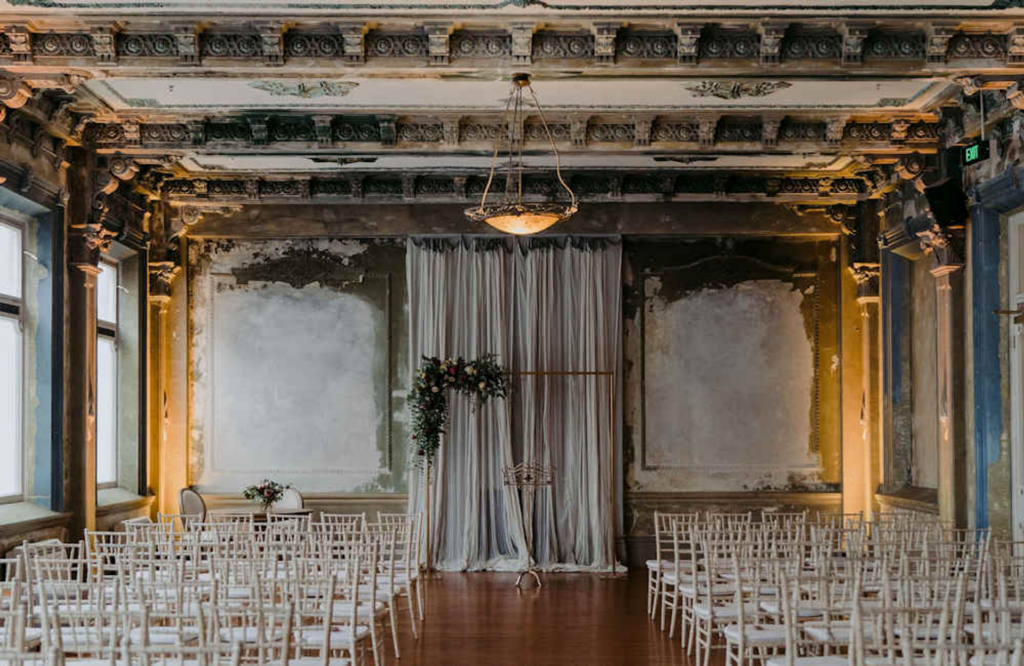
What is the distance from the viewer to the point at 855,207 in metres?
13.7

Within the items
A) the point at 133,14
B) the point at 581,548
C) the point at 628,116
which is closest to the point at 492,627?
the point at 581,548

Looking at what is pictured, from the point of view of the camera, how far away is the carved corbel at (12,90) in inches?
330

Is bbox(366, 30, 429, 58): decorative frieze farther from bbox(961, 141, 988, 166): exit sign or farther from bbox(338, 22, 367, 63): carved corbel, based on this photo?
bbox(961, 141, 988, 166): exit sign

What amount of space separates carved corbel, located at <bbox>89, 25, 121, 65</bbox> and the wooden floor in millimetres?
4801

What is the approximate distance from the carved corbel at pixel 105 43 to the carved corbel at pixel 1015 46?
20.8 feet

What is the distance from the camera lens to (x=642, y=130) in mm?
10703

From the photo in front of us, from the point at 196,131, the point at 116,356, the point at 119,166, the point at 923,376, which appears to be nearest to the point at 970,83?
the point at 923,376

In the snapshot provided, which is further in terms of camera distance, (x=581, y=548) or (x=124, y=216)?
(x=581, y=548)

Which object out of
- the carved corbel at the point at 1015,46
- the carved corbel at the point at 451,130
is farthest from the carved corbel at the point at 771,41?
the carved corbel at the point at 451,130

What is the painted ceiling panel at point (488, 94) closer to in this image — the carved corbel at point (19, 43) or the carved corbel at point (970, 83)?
the carved corbel at point (970, 83)

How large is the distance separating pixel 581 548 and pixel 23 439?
6.26 m

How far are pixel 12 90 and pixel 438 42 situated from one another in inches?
127

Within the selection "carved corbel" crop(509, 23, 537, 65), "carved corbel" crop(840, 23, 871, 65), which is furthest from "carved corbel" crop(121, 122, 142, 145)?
"carved corbel" crop(840, 23, 871, 65)

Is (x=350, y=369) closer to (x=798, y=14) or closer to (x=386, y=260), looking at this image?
(x=386, y=260)
